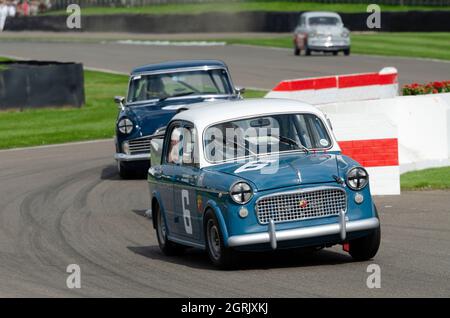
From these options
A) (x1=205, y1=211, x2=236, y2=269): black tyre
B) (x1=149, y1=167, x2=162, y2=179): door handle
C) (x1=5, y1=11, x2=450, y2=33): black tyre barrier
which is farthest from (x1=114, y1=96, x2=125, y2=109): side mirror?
(x1=5, y1=11, x2=450, y2=33): black tyre barrier

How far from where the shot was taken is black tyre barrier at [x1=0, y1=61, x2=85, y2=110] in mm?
27362

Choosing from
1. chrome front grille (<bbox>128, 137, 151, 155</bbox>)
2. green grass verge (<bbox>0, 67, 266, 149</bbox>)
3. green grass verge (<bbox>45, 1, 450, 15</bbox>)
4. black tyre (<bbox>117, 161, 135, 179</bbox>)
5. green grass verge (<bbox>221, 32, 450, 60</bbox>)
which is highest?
chrome front grille (<bbox>128, 137, 151, 155</bbox>)

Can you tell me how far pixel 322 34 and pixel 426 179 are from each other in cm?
2883

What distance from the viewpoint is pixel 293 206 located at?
9.83 m

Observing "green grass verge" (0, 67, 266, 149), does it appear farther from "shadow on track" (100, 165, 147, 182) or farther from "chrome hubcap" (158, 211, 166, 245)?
"chrome hubcap" (158, 211, 166, 245)

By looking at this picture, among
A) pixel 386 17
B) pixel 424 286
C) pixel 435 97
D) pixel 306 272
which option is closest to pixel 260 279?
pixel 306 272

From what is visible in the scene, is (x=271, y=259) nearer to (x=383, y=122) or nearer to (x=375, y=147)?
(x=375, y=147)

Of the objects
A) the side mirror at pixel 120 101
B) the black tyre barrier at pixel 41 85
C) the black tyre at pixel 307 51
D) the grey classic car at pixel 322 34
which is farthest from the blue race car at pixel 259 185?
the black tyre at pixel 307 51

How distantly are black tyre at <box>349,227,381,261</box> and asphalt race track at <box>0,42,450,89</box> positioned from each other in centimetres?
2386

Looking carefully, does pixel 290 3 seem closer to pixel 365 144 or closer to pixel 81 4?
pixel 81 4

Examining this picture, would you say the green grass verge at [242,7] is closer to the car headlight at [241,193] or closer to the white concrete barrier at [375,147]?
the white concrete barrier at [375,147]

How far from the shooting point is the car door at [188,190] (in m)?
10.5

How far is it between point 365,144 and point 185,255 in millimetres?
4231

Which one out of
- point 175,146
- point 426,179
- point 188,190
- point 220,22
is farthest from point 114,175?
point 220,22
